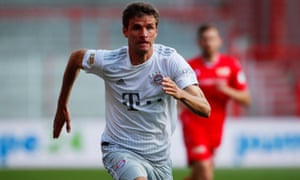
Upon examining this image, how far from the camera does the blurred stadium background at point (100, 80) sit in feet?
57.0

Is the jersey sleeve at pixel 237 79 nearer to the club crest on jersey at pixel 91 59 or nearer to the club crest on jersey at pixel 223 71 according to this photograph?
the club crest on jersey at pixel 223 71

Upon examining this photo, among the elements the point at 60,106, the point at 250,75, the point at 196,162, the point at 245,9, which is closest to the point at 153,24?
the point at 60,106

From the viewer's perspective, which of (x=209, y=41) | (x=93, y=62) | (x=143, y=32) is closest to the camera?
(x=143, y=32)

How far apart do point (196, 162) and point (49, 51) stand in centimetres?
1066

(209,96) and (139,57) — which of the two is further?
(209,96)

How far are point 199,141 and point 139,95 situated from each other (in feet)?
12.3

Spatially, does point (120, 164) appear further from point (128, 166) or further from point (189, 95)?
point (189, 95)

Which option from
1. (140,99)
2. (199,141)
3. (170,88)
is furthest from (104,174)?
(170,88)

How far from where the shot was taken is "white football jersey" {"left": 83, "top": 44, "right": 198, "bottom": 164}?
23.9 ft

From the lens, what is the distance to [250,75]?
768 inches

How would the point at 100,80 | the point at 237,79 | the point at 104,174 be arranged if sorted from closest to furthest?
1. the point at 237,79
2. the point at 104,174
3. the point at 100,80

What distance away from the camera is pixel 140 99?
7.32 meters

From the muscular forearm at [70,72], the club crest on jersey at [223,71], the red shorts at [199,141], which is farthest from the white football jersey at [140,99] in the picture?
the club crest on jersey at [223,71]

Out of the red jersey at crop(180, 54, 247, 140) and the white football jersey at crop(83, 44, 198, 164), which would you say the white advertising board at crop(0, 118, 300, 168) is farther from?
the white football jersey at crop(83, 44, 198, 164)
